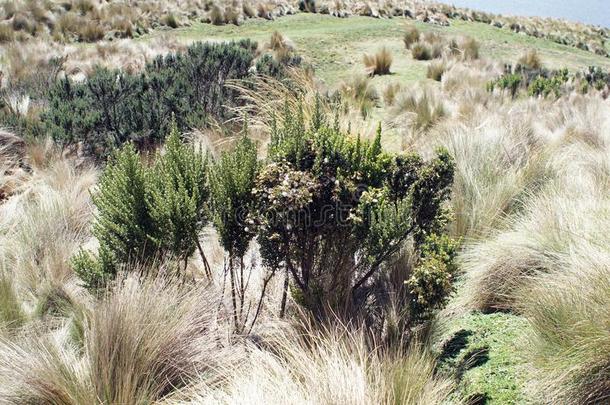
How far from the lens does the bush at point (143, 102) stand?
7484 millimetres

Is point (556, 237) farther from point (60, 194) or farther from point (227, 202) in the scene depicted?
point (60, 194)

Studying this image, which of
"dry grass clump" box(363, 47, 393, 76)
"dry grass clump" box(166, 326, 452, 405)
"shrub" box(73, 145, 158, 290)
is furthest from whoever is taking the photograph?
"dry grass clump" box(363, 47, 393, 76)

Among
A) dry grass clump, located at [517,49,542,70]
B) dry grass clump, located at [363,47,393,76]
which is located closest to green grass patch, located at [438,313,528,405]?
dry grass clump, located at [363,47,393,76]

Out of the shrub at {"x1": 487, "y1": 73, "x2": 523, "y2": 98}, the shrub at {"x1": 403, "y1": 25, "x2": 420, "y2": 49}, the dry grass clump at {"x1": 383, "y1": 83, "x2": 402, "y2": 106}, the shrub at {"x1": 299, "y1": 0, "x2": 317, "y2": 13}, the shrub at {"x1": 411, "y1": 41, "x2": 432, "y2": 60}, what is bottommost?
the dry grass clump at {"x1": 383, "y1": 83, "x2": 402, "y2": 106}

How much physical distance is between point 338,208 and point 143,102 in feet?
18.0

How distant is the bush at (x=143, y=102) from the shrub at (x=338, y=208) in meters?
4.16

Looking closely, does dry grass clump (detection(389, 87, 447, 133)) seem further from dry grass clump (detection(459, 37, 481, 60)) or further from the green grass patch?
dry grass clump (detection(459, 37, 481, 60))

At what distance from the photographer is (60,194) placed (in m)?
5.57

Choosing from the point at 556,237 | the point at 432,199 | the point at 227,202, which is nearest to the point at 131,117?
the point at 227,202


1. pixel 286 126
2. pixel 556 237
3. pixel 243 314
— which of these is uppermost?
pixel 286 126

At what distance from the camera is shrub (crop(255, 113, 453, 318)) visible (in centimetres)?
342

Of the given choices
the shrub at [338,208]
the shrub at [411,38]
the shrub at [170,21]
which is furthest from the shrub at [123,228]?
the shrub at [170,21]

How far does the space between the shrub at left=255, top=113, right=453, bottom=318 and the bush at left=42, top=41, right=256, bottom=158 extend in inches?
164

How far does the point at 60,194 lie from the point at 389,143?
13.9 feet
